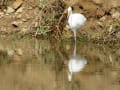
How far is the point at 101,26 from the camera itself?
11.1 metres

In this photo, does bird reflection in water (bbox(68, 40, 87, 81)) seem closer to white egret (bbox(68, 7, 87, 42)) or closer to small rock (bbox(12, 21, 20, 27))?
white egret (bbox(68, 7, 87, 42))

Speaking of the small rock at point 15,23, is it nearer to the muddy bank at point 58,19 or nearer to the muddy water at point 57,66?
the muddy bank at point 58,19

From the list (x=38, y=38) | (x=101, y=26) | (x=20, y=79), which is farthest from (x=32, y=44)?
(x=20, y=79)

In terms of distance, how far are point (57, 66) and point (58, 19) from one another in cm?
413

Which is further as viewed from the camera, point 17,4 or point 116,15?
point 17,4

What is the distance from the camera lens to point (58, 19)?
11.8 metres

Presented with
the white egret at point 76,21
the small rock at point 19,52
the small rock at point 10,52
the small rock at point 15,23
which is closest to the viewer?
the small rock at point 10,52

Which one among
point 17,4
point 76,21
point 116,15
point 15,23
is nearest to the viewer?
point 76,21

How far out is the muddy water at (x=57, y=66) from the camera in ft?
21.2

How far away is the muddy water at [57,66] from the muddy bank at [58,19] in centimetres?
67

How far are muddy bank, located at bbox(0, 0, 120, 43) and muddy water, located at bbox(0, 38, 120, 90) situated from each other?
0.67m

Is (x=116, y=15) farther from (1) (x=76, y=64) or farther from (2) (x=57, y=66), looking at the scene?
(2) (x=57, y=66)

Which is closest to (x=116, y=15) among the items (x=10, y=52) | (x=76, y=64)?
(x=10, y=52)

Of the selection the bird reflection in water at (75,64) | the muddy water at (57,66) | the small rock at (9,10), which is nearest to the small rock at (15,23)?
the small rock at (9,10)
